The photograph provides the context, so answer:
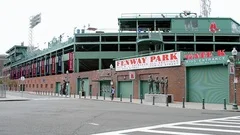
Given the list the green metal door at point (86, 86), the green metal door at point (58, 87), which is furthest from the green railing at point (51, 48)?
the green metal door at point (86, 86)

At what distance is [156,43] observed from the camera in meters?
65.2

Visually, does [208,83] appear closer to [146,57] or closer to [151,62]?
[151,62]

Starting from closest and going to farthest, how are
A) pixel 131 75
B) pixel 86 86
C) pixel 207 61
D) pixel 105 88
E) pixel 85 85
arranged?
pixel 207 61, pixel 131 75, pixel 105 88, pixel 86 86, pixel 85 85

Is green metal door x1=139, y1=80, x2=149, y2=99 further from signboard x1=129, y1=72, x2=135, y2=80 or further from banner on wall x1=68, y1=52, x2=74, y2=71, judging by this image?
banner on wall x1=68, y1=52, x2=74, y2=71

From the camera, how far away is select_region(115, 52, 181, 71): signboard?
130 ft

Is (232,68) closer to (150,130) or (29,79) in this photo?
(150,130)

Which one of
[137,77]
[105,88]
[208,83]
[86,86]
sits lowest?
[105,88]

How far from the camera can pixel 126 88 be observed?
49.8 m

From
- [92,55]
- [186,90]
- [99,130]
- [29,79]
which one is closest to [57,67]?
[92,55]

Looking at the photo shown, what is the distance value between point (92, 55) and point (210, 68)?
1577 inches

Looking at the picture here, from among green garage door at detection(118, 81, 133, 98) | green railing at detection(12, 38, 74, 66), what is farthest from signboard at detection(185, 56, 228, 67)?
green railing at detection(12, 38, 74, 66)

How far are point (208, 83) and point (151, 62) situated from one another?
993cm

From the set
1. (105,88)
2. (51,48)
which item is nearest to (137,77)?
(105,88)

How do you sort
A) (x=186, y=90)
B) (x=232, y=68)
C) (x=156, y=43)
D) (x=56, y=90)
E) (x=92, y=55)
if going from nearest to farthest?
(x=232, y=68), (x=186, y=90), (x=156, y=43), (x=92, y=55), (x=56, y=90)
